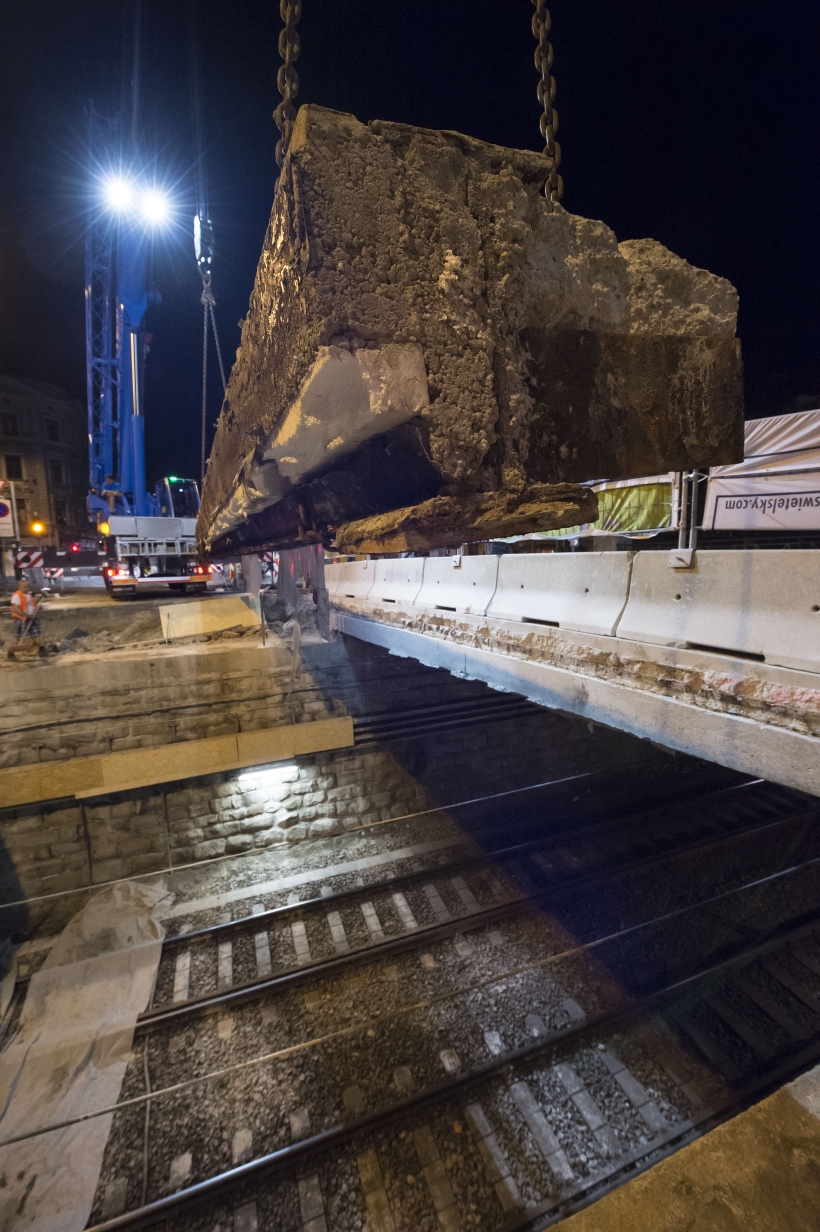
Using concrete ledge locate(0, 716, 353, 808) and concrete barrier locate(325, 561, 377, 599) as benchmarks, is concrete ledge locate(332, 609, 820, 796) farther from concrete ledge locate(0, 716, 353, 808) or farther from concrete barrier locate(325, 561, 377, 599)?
concrete ledge locate(0, 716, 353, 808)

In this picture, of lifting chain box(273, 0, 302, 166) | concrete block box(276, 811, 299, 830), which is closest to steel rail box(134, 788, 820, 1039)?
concrete block box(276, 811, 299, 830)

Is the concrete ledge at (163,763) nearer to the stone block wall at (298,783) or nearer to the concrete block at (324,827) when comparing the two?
the stone block wall at (298,783)

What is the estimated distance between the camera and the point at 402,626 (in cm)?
550

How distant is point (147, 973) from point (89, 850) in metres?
2.05

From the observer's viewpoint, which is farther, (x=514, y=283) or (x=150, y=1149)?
(x=150, y=1149)

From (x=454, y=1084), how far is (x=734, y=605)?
5.19m

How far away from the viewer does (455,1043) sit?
16.5 feet

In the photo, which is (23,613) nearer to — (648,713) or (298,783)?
(298,783)

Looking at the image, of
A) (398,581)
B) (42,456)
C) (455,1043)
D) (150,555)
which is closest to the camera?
(455,1043)

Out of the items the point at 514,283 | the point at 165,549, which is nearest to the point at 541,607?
the point at 514,283

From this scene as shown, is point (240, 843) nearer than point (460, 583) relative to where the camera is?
No

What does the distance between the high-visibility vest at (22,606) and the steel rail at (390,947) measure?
6.24m

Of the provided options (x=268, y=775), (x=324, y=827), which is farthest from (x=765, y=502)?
(x=268, y=775)

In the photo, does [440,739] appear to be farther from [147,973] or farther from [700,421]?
[700,421]
